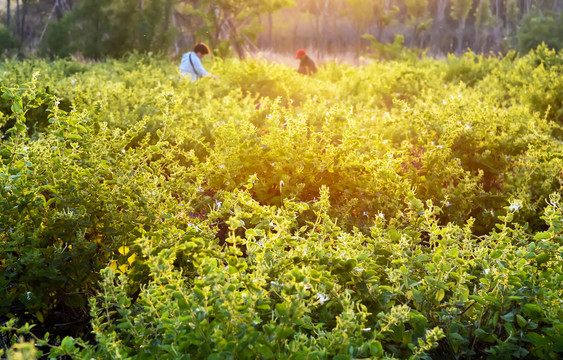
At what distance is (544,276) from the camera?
2.23 meters

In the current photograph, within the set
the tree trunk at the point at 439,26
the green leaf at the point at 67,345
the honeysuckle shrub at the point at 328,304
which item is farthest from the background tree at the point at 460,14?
the green leaf at the point at 67,345

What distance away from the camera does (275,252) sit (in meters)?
2.24

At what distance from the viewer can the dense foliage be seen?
1.80 metres

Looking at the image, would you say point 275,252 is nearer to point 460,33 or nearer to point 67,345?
point 67,345

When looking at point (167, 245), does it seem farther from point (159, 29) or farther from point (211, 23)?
point (211, 23)

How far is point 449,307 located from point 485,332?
0.22 metres

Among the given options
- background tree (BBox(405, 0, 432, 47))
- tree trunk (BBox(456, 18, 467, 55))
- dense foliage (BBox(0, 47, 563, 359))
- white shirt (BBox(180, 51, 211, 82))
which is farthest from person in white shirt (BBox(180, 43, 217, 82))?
tree trunk (BBox(456, 18, 467, 55))

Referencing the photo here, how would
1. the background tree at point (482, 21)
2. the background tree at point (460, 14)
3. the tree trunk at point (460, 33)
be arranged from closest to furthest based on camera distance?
1. the background tree at point (482, 21)
2. the background tree at point (460, 14)
3. the tree trunk at point (460, 33)

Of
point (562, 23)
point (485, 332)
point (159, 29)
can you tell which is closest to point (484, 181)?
point (485, 332)

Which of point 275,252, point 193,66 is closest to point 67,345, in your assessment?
point 275,252

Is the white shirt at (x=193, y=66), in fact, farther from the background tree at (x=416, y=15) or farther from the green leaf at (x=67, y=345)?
the background tree at (x=416, y=15)

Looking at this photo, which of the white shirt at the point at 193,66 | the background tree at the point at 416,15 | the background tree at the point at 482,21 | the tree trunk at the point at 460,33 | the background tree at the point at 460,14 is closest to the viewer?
the white shirt at the point at 193,66

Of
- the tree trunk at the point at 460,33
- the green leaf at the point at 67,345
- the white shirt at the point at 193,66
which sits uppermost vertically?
the green leaf at the point at 67,345

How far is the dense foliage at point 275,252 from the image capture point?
5.92ft
